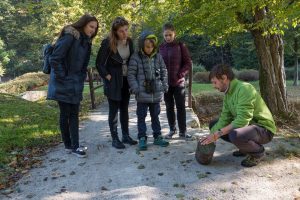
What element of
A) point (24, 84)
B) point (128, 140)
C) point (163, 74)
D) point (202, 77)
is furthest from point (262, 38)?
point (202, 77)

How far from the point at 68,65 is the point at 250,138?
97.2 inches

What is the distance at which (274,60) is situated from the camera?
8.97 m

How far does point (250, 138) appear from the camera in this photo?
14.1ft

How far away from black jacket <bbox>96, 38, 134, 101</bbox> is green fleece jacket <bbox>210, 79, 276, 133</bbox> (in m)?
1.43

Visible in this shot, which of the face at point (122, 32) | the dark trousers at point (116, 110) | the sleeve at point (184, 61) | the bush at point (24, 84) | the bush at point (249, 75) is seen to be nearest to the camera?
the face at point (122, 32)

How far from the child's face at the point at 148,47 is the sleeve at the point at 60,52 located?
997 mm

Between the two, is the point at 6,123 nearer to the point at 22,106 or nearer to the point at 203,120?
the point at 22,106

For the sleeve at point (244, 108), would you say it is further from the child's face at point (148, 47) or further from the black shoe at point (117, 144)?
the black shoe at point (117, 144)

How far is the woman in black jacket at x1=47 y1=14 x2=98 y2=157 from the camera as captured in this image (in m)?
4.65

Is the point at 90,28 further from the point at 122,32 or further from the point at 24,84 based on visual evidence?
the point at 24,84

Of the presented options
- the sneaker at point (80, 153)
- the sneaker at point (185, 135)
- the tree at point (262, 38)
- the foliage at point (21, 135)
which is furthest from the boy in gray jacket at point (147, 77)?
the tree at point (262, 38)

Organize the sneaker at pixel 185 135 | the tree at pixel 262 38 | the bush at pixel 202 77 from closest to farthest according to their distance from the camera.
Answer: the sneaker at pixel 185 135
the tree at pixel 262 38
the bush at pixel 202 77

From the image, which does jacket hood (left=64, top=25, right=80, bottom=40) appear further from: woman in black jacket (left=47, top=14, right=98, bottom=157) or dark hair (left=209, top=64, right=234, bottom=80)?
dark hair (left=209, top=64, right=234, bottom=80)

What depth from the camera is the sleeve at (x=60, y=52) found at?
4613 mm
